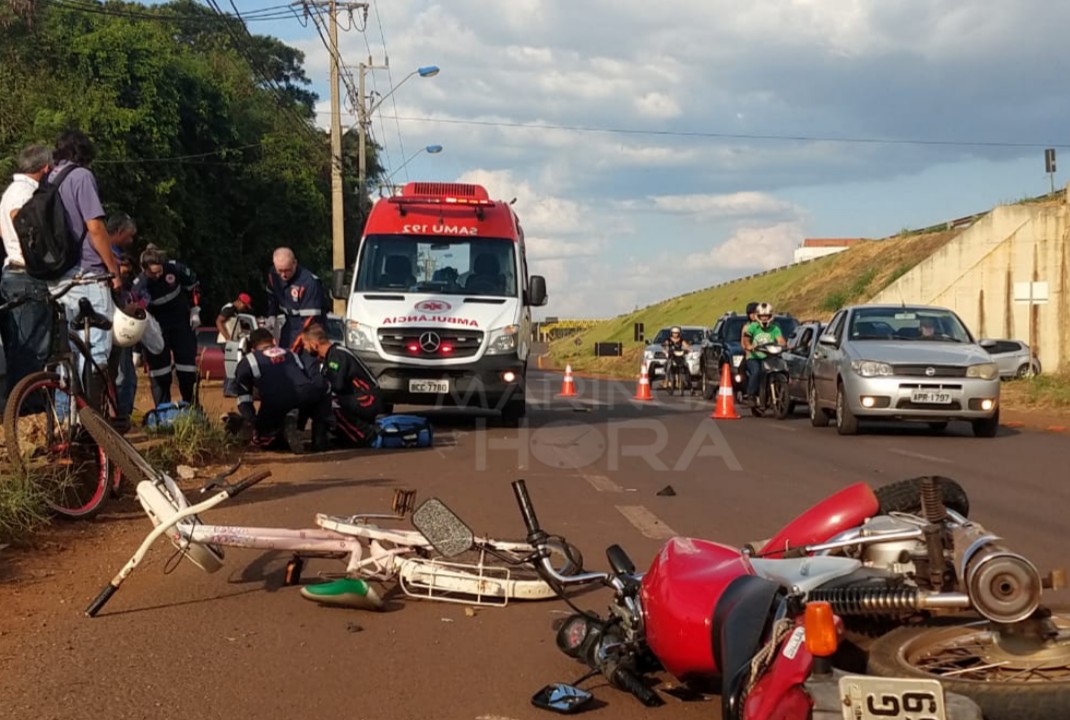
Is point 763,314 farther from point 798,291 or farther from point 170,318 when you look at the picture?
point 798,291

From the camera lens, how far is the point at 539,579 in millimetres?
5711

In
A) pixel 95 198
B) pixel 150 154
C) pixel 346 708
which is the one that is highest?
pixel 150 154

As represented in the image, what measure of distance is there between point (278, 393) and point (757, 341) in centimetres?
1014

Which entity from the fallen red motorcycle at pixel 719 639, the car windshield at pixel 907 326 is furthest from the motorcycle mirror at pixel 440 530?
the car windshield at pixel 907 326

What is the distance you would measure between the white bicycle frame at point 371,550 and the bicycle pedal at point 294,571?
27 cm

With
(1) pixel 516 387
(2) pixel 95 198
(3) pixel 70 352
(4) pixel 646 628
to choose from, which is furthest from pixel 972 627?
(1) pixel 516 387

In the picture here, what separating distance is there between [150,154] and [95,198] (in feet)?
95.9

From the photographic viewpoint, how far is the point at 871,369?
14.5 meters

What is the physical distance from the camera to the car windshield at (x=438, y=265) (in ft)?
51.1

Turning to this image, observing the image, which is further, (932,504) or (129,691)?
(129,691)

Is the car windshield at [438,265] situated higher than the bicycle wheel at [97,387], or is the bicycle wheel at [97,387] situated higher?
the car windshield at [438,265]

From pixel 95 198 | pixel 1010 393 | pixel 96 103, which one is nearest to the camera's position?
pixel 95 198

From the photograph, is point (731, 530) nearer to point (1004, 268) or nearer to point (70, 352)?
point (70, 352)

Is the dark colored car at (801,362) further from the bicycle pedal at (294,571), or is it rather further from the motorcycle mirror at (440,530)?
the motorcycle mirror at (440,530)
